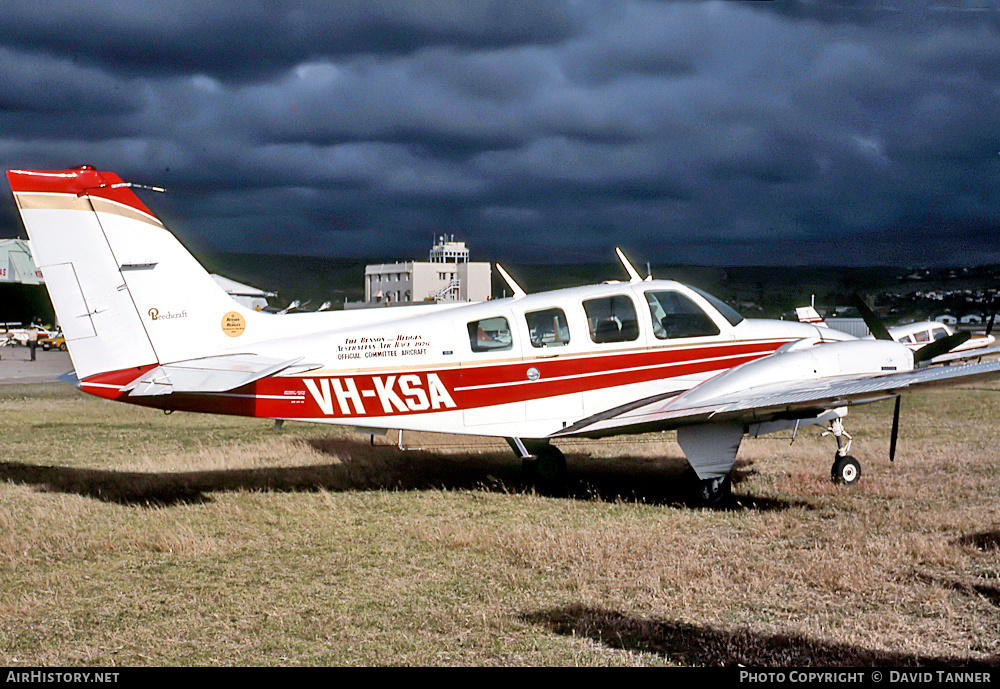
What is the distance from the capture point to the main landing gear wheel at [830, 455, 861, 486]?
35.9 ft

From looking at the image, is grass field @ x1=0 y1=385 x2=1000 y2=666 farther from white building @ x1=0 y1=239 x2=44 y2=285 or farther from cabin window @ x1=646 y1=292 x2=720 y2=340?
white building @ x1=0 y1=239 x2=44 y2=285

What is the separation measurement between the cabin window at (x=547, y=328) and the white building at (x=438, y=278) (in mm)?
61161

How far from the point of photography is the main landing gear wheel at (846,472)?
10945 mm

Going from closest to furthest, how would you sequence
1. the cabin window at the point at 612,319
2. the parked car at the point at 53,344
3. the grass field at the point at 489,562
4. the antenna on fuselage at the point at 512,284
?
the grass field at the point at 489,562 < the cabin window at the point at 612,319 < the antenna on fuselage at the point at 512,284 < the parked car at the point at 53,344

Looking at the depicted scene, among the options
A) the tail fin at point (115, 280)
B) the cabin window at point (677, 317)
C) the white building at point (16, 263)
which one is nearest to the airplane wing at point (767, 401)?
the cabin window at point (677, 317)

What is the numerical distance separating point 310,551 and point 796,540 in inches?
194

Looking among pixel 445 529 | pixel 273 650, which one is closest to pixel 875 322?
pixel 445 529

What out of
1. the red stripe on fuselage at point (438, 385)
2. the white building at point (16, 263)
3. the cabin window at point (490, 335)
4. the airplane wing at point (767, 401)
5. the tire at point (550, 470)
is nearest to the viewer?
the airplane wing at point (767, 401)

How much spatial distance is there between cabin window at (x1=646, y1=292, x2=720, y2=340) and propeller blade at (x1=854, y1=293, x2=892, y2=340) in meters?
3.74

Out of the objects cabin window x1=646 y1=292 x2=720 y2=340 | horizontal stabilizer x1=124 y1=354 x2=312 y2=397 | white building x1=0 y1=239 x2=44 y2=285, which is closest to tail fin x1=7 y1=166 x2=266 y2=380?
horizontal stabilizer x1=124 y1=354 x2=312 y2=397

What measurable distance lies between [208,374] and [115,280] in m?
1.75

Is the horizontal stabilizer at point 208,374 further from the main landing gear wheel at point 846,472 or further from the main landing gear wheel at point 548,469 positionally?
the main landing gear wheel at point 846,472

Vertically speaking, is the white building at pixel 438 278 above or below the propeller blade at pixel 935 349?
above

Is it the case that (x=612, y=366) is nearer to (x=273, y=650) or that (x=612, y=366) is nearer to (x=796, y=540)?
(x=796, y=540)
